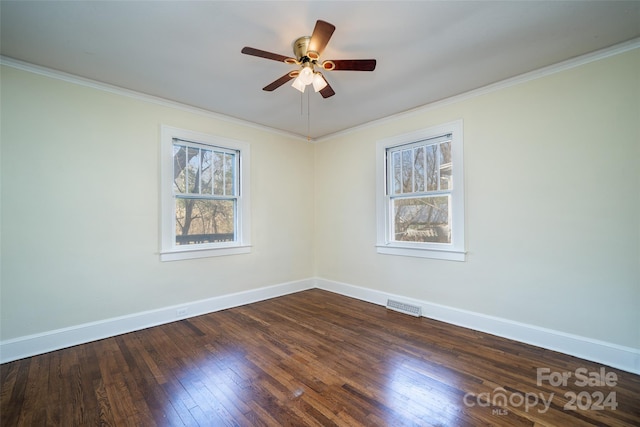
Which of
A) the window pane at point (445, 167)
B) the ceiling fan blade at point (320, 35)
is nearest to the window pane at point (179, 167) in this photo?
the ceiling fan blade at point (320, 35)

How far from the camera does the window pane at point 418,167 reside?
3.70 m

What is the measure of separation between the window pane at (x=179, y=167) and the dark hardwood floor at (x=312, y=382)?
68.0 inches

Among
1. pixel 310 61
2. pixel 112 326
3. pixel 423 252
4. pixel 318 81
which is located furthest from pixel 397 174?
pixel 112 326

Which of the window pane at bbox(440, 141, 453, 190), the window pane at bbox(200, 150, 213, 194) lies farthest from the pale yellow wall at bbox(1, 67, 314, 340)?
the window pane at bbox(440, 141, 453, 190)

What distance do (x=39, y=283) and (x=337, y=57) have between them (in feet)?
11.7

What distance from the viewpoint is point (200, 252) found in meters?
3.67

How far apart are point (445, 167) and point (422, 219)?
2.41 ft

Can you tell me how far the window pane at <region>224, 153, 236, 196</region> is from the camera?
4029 mm

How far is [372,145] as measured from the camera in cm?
424

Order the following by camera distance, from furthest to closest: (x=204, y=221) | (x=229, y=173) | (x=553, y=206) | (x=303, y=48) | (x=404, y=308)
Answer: (x=229, y=173) < (x=204, y=221) < (x=404, y=308) < (x=553, y=206) < (x=303, y=48)

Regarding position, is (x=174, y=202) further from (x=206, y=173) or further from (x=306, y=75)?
(x=306, y=75)

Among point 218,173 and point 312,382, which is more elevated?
point 218,173

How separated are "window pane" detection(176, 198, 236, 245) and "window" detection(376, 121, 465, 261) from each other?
2241 millimetres

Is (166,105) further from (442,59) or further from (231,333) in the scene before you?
(442,59)
